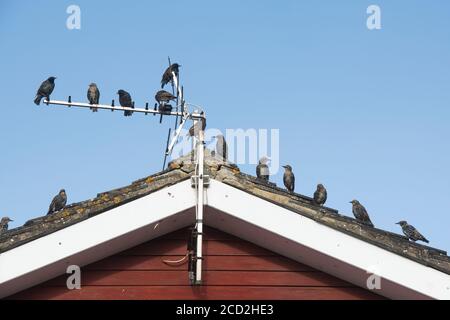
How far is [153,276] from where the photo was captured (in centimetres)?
611

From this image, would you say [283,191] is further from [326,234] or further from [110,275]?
[110,275]

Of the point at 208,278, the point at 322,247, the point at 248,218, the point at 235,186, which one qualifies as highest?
the point at 235,186

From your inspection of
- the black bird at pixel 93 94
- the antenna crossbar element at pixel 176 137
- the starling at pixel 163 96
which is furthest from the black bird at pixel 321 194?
the antenna crossbar element at pixel 176 137

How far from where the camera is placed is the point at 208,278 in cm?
609

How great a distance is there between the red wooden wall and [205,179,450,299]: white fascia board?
103 millimetres

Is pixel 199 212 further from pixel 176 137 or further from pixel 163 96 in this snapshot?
pixel 163 96

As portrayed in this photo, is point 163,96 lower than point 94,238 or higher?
higher

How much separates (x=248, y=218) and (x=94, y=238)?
100cm

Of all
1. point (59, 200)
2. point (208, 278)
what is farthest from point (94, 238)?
point (59, 200)

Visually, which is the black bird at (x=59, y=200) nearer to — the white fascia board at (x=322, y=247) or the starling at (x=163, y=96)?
the starling at (x=163, y=96)

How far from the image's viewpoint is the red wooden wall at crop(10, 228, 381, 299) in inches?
238

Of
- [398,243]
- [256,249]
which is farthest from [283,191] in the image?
[398,243]

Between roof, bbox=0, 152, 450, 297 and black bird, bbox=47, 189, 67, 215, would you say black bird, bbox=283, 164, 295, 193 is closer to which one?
black bird, bbox=47, 189, 67, 215
